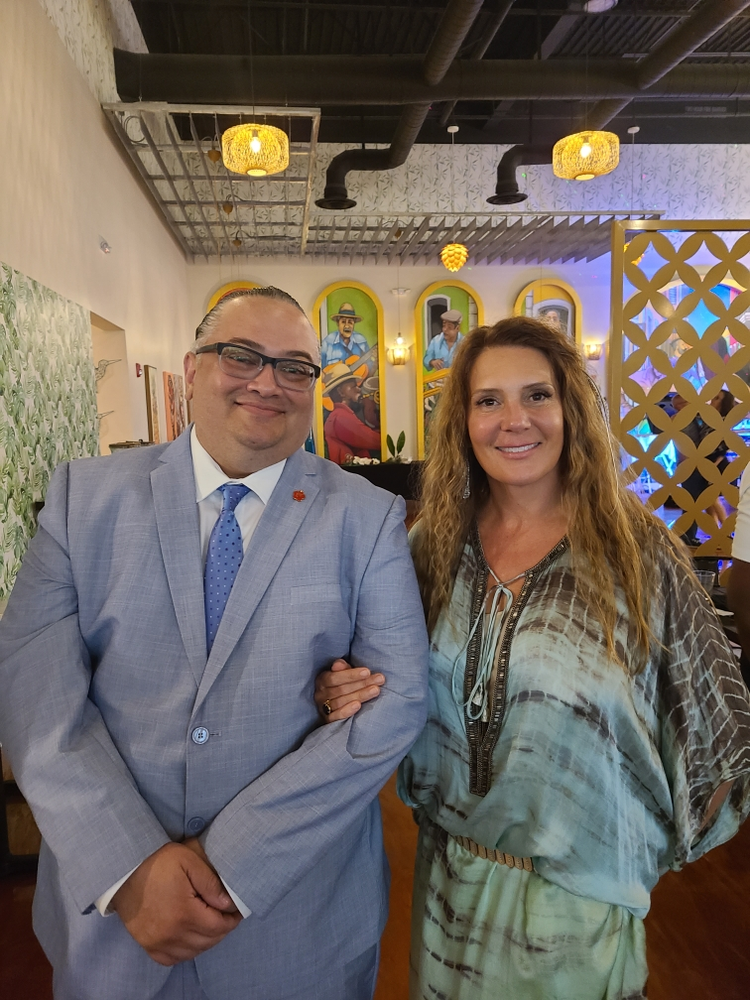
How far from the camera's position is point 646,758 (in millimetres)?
1356

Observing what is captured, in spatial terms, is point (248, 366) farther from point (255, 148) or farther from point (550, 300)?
point (550, 300)

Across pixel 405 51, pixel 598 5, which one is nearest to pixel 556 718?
pixel 598 5

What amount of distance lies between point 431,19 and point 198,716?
319 inches

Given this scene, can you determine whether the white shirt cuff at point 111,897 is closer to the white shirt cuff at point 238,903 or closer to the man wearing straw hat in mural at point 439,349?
the white shirt cuff at point 238,903

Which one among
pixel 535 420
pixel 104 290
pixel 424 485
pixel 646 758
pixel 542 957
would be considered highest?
pixel 104 290

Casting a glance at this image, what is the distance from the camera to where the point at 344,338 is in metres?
11.6

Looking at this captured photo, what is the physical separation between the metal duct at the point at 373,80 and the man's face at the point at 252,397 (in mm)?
5810

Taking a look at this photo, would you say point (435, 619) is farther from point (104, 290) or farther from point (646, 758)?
point (104, 290)

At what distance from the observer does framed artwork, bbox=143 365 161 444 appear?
277 inches

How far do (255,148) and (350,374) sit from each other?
20.3 ft

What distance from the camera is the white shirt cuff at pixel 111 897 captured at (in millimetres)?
1151

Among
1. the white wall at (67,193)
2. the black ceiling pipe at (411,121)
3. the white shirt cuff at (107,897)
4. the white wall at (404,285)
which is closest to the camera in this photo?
the white shirt cuff at (107,897)

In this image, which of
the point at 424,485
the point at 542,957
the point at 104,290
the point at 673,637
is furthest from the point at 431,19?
the point at 542,957

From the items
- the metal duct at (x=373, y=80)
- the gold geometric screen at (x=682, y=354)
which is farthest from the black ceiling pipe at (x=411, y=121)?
the gold geometric screen at (x=682, y=354)
